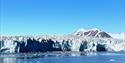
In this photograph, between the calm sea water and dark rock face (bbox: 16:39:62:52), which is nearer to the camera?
the calm sea water

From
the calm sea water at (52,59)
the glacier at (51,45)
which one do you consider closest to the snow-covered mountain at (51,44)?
the glacier at (51,45)

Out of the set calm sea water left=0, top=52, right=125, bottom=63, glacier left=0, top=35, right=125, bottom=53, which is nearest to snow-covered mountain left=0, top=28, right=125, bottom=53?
glacier left=0, top=35, right=125, bottom=53

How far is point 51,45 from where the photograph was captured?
262ft

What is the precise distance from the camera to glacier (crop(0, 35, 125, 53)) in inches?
2623

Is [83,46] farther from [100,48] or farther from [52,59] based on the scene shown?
[52,59]

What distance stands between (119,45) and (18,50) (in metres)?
38.0

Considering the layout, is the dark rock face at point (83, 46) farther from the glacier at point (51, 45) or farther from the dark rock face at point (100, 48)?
the dark rock face at point (100, 48)

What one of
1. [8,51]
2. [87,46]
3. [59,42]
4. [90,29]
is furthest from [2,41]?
[90,29]

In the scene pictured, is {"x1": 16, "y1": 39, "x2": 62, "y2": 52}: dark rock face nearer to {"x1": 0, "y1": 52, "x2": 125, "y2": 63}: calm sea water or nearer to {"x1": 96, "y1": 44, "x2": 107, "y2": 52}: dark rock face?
{"x1": 0, "y1": 52, "x2": 125, "y2": 63}: calm sea water

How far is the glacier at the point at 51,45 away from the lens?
219 ft

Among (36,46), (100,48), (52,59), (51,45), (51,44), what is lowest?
(52,59)

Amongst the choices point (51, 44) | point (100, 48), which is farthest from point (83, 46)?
point (100, 48)

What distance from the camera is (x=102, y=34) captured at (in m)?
141

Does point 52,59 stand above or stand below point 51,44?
below
